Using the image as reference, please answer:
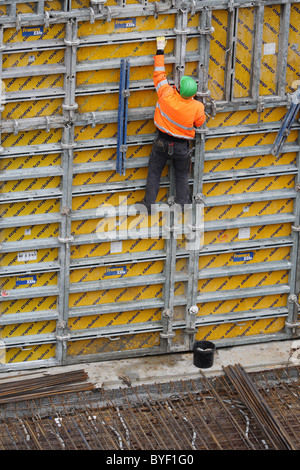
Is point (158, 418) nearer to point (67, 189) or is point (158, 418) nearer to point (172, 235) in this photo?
point (172, 235)

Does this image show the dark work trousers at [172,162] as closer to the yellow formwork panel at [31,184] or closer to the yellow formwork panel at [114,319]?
the yellow formwork panel at [31,184]

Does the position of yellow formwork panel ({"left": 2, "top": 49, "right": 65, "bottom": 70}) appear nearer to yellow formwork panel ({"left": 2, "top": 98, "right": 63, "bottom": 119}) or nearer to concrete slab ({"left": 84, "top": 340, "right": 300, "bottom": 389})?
Answer: yellow formwork panel ({"left": 2, "top": 98, "right": 63, "bottom": 119})

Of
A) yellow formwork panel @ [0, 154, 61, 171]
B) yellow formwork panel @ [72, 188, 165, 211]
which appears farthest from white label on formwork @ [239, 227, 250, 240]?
yellow formwork panel @ [0, 154, 61, 171]

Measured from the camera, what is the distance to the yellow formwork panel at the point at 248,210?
15070 mm

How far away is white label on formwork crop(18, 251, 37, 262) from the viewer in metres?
14.5

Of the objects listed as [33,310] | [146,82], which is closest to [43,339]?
[33,310]

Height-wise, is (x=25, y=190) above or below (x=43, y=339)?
above

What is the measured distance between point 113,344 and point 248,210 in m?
2.41

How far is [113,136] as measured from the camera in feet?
47.0

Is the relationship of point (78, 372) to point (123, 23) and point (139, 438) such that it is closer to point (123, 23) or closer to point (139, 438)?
point (139, 438)

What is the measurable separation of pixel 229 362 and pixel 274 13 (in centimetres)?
439

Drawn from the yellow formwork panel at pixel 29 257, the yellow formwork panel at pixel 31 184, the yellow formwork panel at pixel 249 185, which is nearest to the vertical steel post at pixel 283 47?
the yellow formwork panel at pixel 249 185

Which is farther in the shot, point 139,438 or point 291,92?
point 291,92

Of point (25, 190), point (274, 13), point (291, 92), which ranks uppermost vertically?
point (274, 13)
